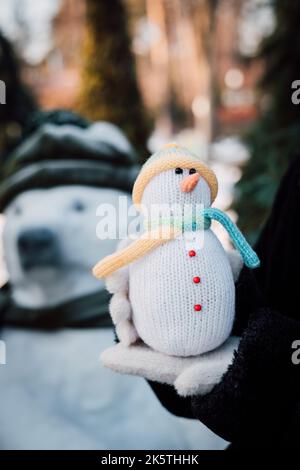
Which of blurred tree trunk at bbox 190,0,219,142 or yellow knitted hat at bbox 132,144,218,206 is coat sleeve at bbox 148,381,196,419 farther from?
blurred tree trunk at bbox 190,0,219,142

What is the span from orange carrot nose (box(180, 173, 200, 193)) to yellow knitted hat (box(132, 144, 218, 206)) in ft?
0.08

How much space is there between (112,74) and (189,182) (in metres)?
1.51

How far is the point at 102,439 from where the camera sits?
3.43 ft

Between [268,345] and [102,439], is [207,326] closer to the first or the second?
[268,345]

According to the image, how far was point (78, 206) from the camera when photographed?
4.09 feet

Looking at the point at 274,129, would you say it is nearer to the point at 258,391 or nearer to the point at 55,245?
the point at 55,245

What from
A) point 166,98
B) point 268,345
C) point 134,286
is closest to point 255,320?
point 268,345

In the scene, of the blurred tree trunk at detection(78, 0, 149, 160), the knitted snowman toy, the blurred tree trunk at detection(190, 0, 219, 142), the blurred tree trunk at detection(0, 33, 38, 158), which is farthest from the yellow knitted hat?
the blurred tree trunk at detection(190, 0, 219, 142)

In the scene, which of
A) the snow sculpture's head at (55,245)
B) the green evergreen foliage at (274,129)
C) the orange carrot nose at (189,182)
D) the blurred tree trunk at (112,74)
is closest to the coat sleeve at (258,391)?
the orange carrot nose at (189,182)

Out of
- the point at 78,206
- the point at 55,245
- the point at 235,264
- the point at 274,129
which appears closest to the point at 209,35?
the point at 274,129

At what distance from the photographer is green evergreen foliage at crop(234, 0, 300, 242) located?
1835 millimetres

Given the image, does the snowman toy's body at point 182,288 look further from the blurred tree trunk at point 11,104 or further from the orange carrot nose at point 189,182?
the blurred tree trunk at point 11,104

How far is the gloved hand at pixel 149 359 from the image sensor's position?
1.93 ft

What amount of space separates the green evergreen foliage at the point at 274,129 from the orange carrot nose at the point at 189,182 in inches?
44.1
